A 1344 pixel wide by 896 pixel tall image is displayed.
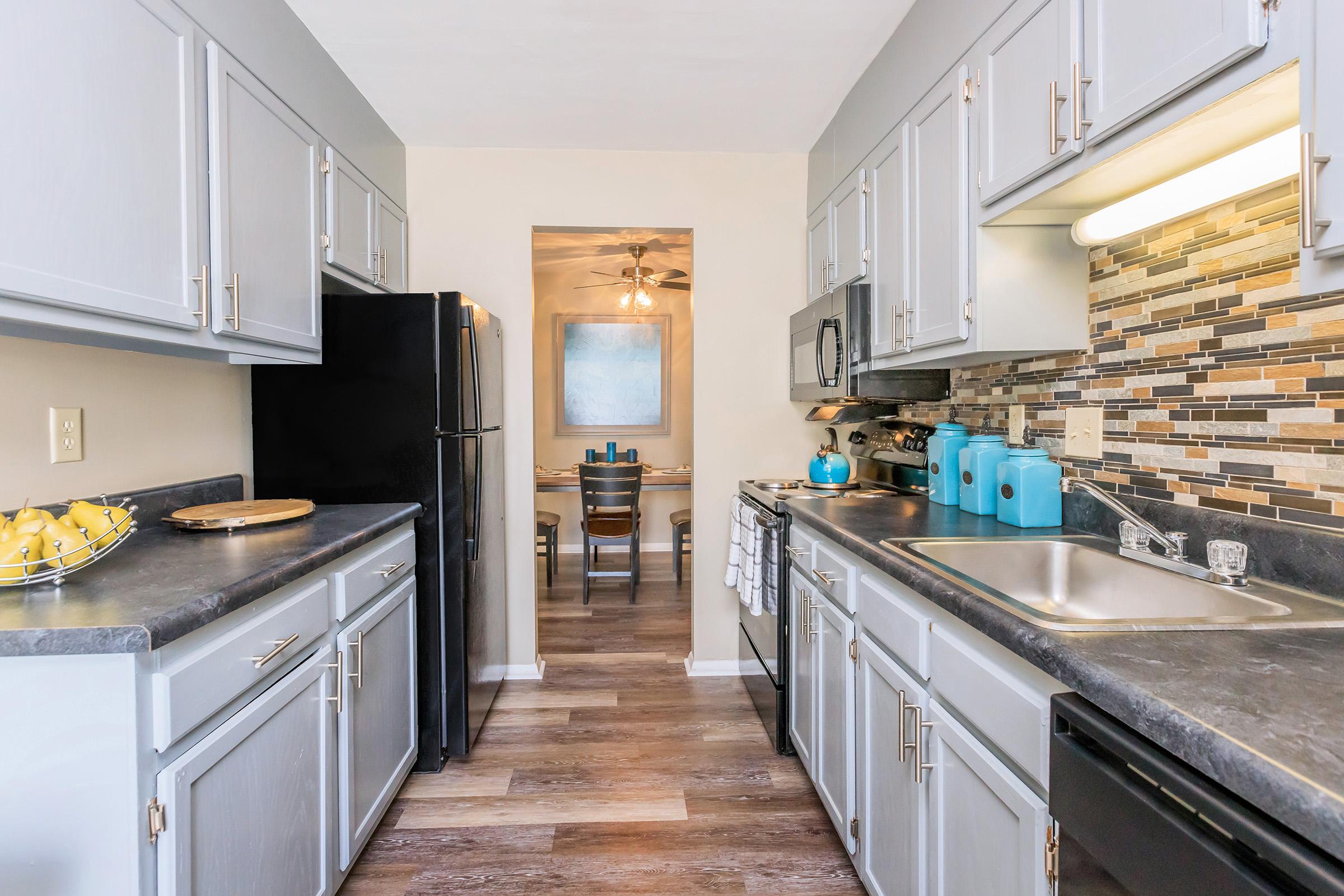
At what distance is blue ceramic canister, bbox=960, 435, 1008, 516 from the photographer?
1.93m

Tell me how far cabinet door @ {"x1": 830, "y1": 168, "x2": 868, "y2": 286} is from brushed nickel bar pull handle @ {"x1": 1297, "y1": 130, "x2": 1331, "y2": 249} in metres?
1.62

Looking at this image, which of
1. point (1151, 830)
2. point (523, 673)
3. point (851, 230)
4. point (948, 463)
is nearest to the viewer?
point (1151, 830)

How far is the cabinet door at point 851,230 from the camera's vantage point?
7.90ft

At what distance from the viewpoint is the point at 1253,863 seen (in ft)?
1.97

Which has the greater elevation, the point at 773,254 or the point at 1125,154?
the point at 773,254

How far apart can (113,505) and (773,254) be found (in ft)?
8.64

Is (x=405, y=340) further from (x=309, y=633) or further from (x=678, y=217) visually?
(x=678, y=217)

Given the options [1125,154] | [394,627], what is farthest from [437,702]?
[1125,154]

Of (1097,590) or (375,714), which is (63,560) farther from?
(1097,590)

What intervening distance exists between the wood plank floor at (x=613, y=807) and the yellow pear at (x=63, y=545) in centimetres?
110

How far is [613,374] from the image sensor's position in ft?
18.9

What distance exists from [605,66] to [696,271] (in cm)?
100

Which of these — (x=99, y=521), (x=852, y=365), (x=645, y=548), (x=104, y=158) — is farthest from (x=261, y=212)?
(x=645, y=548)

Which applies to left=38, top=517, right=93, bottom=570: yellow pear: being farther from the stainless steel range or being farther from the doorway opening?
the doorway opening
